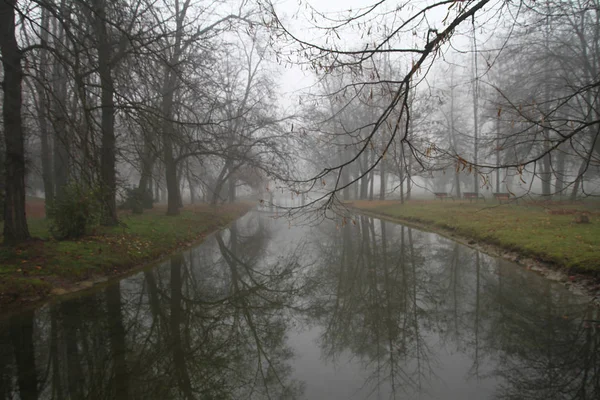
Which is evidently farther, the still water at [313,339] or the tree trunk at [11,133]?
the tree trunk at [11,133]

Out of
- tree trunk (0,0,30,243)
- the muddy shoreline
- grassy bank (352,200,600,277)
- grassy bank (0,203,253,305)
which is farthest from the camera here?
tree trunk (0,0,30,243)

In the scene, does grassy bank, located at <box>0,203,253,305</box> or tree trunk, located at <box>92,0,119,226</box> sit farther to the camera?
tree trunk, located at <box>92,0,119,226</box>

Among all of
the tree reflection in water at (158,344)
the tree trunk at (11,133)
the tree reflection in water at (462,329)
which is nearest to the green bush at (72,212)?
the tree trunk at (11,133)

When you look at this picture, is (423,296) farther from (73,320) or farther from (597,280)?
(73,320)

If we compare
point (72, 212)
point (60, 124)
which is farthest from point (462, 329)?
point (72, 212)

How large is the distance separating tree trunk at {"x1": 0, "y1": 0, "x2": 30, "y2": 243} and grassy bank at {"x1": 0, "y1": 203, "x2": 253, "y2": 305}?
0.60 m

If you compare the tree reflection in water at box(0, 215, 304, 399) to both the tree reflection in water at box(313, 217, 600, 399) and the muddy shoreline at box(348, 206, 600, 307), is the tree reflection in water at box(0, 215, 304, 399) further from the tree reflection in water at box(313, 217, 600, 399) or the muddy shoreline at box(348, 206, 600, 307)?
the muddy shoreline at box(348, 206, 600, 307)

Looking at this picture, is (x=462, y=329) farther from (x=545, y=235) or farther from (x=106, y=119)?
(x=106, y=119)

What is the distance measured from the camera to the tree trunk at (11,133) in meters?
7.66

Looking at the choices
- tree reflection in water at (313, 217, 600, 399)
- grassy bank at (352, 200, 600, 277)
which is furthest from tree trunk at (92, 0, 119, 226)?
grassy bank at (352, 200, 600, 277)

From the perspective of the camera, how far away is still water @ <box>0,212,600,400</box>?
347 centimetres

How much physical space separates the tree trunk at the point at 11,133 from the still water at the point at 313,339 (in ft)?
9.28

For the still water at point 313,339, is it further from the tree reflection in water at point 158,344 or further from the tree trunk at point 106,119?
the tree trunk at point 106,119

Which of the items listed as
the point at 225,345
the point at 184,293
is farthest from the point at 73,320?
the point at 225,345
